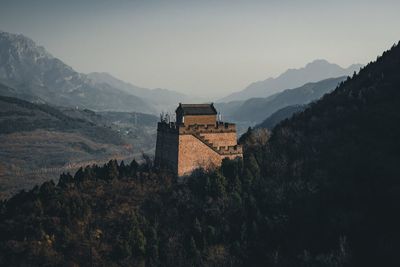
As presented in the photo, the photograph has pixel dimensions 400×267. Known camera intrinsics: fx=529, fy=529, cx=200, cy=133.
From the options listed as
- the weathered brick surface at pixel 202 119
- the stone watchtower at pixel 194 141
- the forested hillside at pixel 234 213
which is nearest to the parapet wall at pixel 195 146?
the stone watchtower at pixel 194 141

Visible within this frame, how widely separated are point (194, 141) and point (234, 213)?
11263mm

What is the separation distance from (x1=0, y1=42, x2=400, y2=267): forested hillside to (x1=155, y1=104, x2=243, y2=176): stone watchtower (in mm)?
2112

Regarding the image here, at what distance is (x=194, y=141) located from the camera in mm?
71938

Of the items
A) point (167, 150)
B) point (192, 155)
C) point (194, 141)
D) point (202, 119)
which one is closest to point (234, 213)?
point (192, 155)

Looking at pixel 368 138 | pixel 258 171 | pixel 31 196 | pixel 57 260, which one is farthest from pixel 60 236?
pixel 368 138

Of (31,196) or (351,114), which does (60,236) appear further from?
(351,114)

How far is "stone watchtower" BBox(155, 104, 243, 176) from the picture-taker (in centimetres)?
7131

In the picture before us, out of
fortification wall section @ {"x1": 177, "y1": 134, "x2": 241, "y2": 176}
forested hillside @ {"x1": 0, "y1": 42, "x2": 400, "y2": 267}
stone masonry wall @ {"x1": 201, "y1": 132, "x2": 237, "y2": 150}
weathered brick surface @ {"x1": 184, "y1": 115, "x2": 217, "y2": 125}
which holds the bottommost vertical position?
forested hillside @ {"x1": 0, "y1": 42, "x2": 400, "y2": 267}

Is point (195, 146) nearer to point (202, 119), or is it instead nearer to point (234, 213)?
point (202, 119)

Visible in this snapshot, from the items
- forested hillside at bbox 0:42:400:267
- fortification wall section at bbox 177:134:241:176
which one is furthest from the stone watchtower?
forested hillside at bbox 0:42:400:267

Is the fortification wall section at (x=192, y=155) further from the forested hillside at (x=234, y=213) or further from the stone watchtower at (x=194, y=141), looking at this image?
the forested hillside at (x=234, y=213)

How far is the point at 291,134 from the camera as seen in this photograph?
85812 mm

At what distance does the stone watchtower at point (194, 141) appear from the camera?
71.3m

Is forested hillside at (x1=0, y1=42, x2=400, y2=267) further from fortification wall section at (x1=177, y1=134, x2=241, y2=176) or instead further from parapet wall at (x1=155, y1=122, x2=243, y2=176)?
parapet wall at (x1=155, y1=122, x2=243, y2=176)
